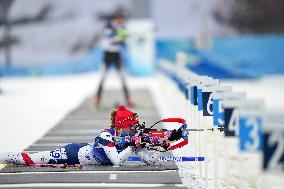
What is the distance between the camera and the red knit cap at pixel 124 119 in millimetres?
7398

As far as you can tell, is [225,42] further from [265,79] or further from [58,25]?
[58,25]

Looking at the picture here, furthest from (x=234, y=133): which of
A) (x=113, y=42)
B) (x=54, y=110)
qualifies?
(x=54, y=110)

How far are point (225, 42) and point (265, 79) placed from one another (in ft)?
13.8

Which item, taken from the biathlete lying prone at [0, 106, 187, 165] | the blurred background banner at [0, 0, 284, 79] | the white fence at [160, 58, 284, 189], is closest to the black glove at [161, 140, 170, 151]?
the biathlete lying prone at [0, 106, 187, 165]

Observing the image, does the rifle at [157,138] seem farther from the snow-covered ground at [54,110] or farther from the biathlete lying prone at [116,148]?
the snow-covered ground at [54,110]

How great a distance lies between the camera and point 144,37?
31.8 m

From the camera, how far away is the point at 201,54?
103 ft

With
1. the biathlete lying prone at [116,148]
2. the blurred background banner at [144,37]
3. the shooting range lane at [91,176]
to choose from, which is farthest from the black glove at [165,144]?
the blurred background banner at [144,37]

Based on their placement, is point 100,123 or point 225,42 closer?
point 100,123

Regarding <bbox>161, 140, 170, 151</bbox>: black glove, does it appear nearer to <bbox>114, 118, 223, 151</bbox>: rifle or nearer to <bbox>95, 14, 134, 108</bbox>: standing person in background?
<bbox>114, 118, 223, 151</bbox>: rifle

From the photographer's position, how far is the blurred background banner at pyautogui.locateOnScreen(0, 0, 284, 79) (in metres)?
29.3

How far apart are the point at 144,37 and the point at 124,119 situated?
80.4 ft

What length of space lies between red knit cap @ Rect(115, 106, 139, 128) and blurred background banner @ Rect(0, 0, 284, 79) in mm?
15206

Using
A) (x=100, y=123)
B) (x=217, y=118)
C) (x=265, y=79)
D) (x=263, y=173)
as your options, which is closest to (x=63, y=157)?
(x=217, y=118)
